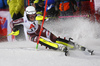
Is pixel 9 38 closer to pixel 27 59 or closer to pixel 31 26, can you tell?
pixel 31 26

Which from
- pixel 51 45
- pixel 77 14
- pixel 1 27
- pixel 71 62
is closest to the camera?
pixel 71 62

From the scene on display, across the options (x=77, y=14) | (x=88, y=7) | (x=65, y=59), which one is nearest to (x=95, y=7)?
(x=88, y=7)

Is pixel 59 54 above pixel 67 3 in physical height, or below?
below

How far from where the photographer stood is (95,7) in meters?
4.86

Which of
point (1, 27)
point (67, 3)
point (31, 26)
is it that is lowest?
point (1, 27)

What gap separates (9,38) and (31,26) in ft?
6.21

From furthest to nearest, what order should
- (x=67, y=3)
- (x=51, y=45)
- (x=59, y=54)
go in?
(x=67, y=3) → (x=51, y=45) → (x=59, y=54)

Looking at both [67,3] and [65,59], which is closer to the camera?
[65,59]

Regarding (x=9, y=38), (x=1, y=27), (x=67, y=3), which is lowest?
(x=9, y=38)

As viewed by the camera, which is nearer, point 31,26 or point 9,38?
point 31,26

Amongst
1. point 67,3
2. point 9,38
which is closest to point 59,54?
point 67,3

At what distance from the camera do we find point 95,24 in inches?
196

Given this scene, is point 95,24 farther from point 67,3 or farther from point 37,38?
point 37,38

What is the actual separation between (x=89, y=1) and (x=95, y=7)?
240 mm
